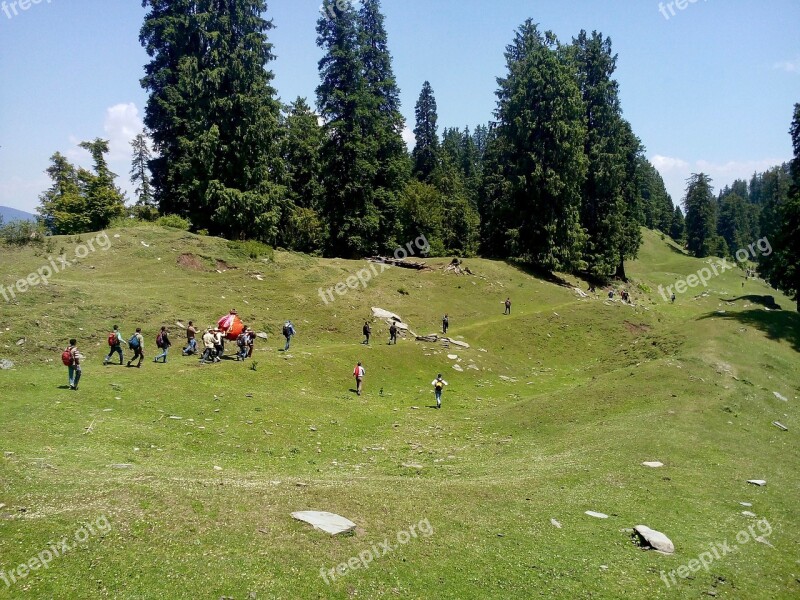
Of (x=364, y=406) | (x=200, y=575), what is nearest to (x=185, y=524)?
(x=200, y=575)

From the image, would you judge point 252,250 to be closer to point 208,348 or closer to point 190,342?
point 190,342

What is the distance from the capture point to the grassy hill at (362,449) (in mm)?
10867

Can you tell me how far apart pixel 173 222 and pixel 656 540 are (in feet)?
157

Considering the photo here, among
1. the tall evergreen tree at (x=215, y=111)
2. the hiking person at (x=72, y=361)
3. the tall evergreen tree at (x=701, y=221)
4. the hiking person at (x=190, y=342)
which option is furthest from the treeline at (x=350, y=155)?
the tall evergreen tree at (x=701, y=221)

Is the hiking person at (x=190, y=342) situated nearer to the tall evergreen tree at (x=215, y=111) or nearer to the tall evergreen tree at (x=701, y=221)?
the tall evergreen tree at (x=215, y=111)

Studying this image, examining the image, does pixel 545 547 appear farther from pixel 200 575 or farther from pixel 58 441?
pixel 58 441

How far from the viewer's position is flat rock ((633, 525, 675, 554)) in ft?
40.8

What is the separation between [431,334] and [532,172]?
102 feet

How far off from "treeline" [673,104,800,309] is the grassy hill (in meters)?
5.96

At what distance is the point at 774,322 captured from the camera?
42.2 meters

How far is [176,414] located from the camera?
862 inches

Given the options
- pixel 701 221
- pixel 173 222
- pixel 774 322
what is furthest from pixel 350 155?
pixel 701 221

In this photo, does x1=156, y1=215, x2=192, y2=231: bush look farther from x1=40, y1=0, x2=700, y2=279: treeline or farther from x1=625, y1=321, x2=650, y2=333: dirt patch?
x1=625, y1=321, x2=650, y2=333: dirt patch

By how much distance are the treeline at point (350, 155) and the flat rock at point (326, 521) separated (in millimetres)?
42335
